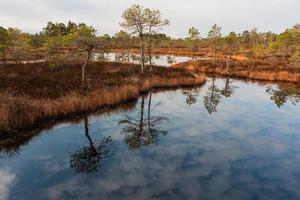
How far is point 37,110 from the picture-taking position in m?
16.3

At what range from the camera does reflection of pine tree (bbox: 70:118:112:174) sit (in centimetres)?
1186

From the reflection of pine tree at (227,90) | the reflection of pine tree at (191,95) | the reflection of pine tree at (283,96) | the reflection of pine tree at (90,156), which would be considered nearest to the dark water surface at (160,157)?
the reflection of pine tree at (90,156)

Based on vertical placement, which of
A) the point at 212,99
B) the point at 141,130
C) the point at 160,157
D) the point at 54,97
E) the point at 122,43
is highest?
the point at 122,43

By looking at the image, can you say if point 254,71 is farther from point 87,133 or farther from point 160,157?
point 160,157

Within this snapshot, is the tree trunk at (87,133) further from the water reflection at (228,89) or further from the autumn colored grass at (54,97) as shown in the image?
the water reflection at (228,89)

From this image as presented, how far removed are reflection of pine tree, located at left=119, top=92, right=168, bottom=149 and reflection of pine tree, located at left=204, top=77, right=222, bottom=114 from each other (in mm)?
5469

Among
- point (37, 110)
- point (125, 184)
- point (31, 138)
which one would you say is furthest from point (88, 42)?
point (125, 184)

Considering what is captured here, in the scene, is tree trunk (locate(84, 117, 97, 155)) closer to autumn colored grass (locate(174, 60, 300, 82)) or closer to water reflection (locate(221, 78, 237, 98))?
water reflection (locate(221, 78, 237, 98))

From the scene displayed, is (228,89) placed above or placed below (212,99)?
above

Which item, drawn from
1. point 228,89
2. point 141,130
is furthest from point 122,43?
point 141,130

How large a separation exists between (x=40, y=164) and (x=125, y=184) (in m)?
4.32

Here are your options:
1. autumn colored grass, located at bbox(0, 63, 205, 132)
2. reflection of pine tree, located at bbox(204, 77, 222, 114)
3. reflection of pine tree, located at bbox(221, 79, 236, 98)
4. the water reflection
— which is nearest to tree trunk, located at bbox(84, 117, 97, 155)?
autumn colored grass, located at bbox(0, 63, 205, 132)

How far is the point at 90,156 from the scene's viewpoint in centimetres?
1311

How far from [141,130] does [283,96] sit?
18.4m
